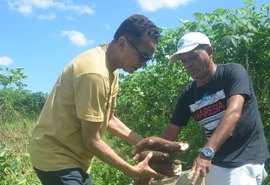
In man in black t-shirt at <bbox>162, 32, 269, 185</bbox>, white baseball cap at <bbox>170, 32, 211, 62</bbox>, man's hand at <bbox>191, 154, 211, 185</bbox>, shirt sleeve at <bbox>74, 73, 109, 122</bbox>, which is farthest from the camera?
white baseball cap at <bbox>170, 32, 211, 62</bbox>

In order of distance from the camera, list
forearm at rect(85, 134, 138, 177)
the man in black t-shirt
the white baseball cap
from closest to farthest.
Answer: forearm at rect(85, 134, 138, 177) < the man in black t-shirt < the white baseball cap

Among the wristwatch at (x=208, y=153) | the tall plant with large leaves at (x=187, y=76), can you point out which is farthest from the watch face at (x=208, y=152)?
the tall plant with large leaves at (x=187, y=76)

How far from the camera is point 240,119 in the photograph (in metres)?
3.29

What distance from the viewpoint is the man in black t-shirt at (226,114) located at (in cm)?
318

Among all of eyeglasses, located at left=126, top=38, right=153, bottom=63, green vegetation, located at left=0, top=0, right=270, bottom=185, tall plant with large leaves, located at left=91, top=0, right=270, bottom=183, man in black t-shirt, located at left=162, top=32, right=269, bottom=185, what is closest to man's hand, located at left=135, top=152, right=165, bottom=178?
man in black t-shirt, located at left=162, top=32, right=269, bottom=185

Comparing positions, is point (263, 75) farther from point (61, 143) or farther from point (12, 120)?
point (12, 120)

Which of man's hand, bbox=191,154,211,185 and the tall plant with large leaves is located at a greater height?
the tall plant with large leaves

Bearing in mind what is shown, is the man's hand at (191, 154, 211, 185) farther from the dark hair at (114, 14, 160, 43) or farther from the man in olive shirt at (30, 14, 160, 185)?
the dark hair at (114, 14, 160, 43)

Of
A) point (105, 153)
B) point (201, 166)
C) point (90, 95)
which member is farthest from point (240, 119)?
point (90, 95)

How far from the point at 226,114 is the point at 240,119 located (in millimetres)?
230

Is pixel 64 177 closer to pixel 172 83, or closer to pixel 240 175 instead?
pixel 240 175

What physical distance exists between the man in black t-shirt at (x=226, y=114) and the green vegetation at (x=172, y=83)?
1.28 m

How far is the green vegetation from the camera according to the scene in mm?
5137

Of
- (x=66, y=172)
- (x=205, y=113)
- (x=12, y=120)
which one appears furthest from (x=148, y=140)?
(x=12, y=120)
